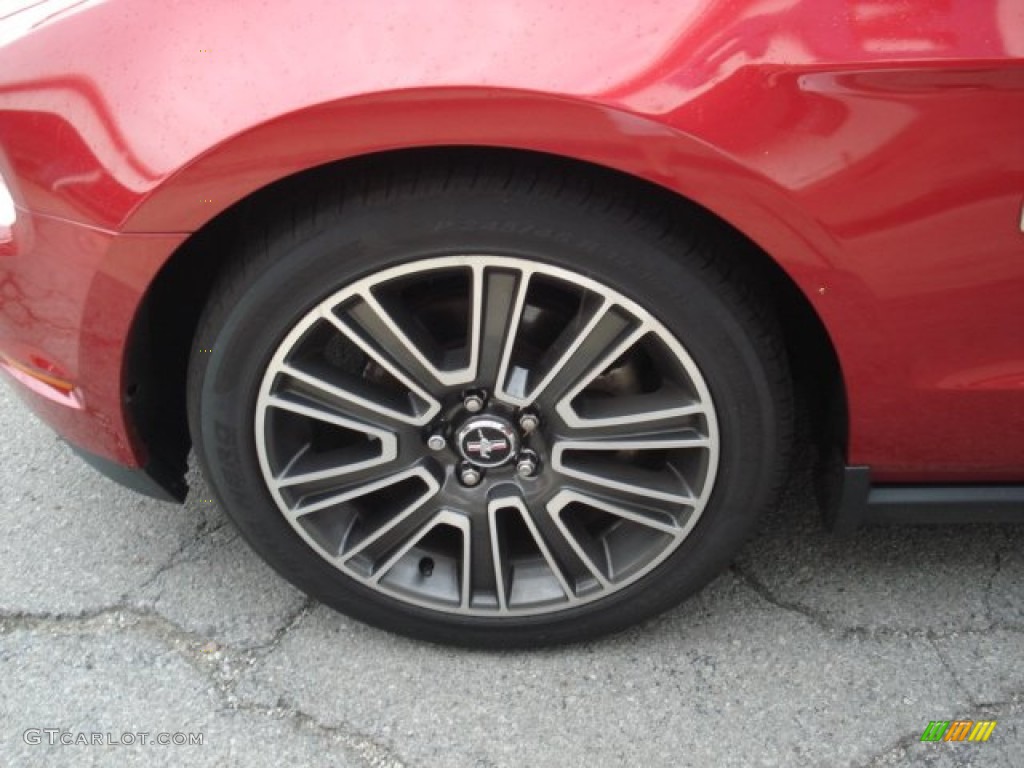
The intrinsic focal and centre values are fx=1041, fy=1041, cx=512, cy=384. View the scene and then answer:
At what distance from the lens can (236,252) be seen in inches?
62.9

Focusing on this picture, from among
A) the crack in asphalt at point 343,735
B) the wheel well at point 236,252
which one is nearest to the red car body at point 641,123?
the wheel well at point 236,252

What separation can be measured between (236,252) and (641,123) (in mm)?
654

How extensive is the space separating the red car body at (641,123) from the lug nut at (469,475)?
0.57m

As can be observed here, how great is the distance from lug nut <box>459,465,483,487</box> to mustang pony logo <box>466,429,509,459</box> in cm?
5

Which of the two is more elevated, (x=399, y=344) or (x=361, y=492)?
(x=399, y=344)

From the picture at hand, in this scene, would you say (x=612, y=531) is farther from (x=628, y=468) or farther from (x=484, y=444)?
(x=484, y=444)

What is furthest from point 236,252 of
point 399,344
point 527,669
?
point 527,669

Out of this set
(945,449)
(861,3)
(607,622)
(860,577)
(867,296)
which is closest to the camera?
(861,3)

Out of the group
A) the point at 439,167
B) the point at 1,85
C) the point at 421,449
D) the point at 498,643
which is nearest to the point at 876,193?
the point at 439,167

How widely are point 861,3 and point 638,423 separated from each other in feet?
2.32

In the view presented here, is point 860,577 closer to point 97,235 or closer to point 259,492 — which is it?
point 259,492

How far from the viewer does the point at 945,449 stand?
5.49 ft

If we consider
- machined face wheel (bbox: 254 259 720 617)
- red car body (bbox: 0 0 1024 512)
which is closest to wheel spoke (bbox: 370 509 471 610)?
machined face wheel (bbox: 254 259 720 617)

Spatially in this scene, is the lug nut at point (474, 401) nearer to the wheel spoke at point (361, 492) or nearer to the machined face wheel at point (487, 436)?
the machined face wheel at point (487, 436)
